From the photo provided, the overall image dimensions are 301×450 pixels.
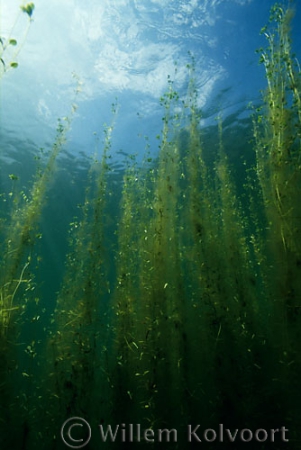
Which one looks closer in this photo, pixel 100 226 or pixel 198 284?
pixel 198 284

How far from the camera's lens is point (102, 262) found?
6.30 metres

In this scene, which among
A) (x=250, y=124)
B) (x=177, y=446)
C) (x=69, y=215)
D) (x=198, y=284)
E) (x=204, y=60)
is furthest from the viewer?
(x=69, y=215)

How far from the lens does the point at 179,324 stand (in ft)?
17.4

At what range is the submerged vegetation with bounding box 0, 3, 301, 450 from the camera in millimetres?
4434

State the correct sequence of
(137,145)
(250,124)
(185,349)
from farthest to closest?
(137,145) → (250,124) → (185,349)

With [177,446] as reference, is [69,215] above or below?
above

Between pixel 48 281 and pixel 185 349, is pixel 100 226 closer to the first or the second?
pixel 185 349

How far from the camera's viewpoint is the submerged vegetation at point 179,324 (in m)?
4.43

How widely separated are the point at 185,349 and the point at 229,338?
851 mm

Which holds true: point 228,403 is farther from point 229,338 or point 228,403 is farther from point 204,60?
point 204,60

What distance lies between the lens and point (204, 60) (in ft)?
36.4

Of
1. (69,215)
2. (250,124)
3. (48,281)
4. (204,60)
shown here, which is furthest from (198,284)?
(48,281)

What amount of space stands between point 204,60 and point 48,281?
36.0 meters

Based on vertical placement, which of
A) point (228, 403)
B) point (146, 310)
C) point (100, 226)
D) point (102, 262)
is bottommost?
point (228, 403)
